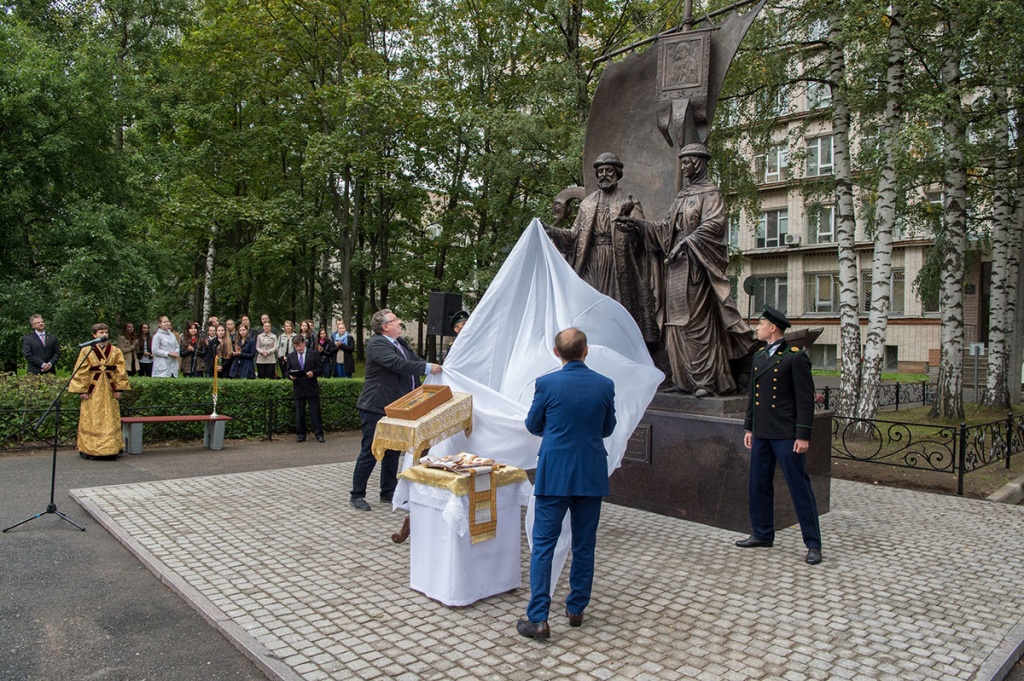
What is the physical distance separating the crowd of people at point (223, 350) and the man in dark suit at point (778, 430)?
9.64 m

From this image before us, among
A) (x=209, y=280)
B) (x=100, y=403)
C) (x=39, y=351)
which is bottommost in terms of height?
(x=100, y=403)

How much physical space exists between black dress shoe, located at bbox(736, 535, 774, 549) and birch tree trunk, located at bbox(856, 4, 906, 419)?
802 centimetres

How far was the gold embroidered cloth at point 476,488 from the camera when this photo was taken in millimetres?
4789

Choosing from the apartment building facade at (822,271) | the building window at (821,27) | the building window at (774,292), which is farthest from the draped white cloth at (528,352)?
the building window at (774,292)

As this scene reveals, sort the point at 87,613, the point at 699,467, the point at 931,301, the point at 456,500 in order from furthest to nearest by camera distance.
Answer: the point at 931,301 → the point at 699,467 → the point at 87,613 → the point at 456,500

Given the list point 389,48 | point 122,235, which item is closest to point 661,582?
point 122,235

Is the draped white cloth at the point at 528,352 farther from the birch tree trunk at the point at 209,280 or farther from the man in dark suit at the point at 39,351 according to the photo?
the birch tree trunk at the point at 209,280

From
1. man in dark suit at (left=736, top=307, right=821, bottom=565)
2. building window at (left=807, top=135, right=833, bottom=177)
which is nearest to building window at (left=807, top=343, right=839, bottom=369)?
building window at (left=807, top=135, right=833, bottom=177)

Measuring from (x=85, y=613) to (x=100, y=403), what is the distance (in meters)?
6.39

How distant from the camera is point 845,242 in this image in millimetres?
13930

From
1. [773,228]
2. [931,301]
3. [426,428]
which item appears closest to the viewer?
[426,428]

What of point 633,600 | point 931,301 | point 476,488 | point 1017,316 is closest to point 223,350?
point 476,488

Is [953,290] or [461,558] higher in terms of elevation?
[953,290]

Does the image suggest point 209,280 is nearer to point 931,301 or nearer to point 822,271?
point 931,301
